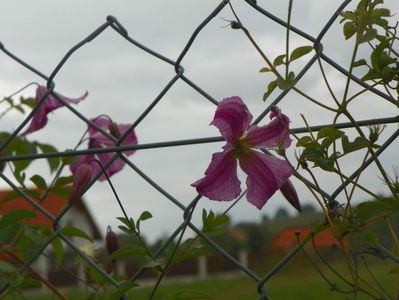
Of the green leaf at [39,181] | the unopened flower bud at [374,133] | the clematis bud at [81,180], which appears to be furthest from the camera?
the green leaf at [39,181]

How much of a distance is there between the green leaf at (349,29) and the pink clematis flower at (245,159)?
74 mm

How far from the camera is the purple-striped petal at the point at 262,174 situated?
1.82 feet

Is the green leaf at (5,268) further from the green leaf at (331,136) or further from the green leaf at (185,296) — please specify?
the green leaf at (331,136)

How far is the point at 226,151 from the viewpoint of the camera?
1.83ft

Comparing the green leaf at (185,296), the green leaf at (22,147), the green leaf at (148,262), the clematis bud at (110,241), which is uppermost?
the green leaf at (22,147)

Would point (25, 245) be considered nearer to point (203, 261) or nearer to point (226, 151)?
point (226, 151)

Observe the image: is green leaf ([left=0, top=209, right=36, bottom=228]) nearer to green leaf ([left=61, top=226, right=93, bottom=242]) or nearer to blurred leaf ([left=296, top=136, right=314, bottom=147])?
green leaf ([left=61, top=226, right=93, bottom=242])

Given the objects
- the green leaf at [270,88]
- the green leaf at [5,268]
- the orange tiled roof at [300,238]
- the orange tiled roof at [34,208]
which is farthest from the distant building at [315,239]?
the green leaf at [5,268]

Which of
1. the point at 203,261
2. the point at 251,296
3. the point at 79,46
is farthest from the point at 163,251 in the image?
the point at 203,261

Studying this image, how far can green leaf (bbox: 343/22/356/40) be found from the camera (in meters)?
0.52

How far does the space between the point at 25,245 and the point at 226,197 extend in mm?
419

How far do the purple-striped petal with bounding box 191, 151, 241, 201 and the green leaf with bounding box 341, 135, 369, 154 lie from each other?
3.4 inches

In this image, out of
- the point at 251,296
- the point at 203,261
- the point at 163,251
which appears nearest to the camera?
the point at 163,251

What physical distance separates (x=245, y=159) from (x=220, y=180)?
3cm
